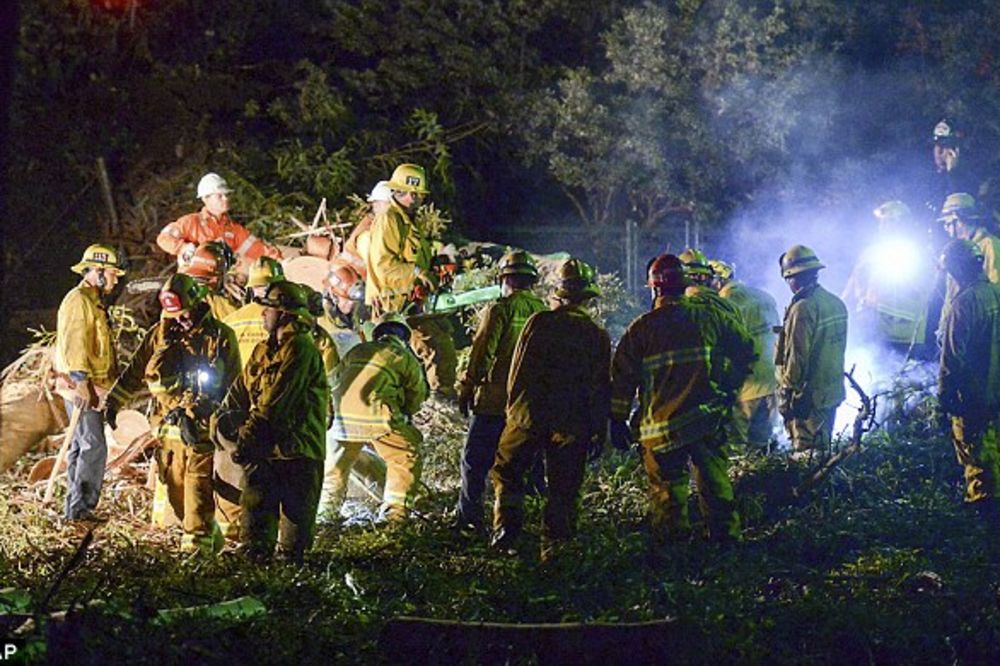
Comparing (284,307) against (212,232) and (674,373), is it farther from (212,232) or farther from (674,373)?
(212,232)

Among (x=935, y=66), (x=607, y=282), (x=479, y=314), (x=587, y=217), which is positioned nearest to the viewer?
(x=479, y=314)

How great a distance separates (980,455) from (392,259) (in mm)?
4825

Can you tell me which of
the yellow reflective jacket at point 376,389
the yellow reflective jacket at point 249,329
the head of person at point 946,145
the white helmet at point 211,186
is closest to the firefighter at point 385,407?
the yellow reflective jacket at point 376,389

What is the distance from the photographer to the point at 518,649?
21.2 feet

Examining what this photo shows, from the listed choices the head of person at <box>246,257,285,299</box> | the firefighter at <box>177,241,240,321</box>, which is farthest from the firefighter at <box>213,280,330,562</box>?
the firefighter at <box>177,241,240,321</box>

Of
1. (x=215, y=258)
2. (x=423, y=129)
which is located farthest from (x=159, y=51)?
(x=215, y=258)

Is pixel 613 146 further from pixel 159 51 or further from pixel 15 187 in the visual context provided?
pixel 15 187

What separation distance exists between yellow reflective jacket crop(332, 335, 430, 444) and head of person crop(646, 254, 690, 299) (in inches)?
72.8

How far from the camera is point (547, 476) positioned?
344 inches

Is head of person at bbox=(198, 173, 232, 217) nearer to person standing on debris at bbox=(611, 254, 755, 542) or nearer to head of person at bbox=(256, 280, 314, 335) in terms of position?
head of person at bbox=(256, 280, 314, 335)

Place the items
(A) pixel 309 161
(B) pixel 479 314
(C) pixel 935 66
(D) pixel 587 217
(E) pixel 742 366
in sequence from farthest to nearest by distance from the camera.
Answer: (D) pixel 587 217 < (C) pixel 935 66 < (A) pixel 309 161 < (B) pixel 479 314 < (E) pixel 742 366

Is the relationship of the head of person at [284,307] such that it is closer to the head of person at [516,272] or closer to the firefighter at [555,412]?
the firefighter at [555,412]

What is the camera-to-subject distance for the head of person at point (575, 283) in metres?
8.90

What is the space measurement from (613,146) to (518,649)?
40.2 feet
